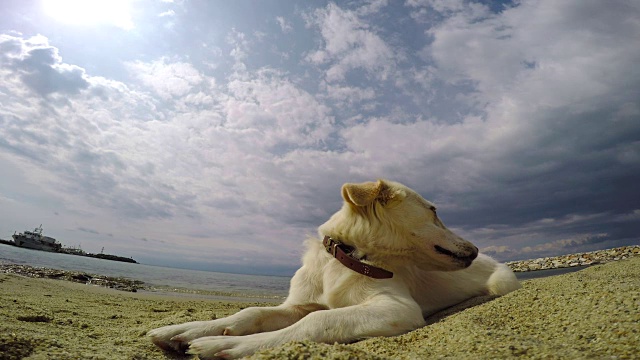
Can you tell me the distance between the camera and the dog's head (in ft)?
10.9

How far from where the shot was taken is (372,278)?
306cm

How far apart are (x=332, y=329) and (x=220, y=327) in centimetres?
90

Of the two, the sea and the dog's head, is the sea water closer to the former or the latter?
the sea

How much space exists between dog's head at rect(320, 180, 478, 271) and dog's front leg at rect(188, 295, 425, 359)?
67 centimetres

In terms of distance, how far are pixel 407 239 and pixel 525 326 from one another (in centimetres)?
140

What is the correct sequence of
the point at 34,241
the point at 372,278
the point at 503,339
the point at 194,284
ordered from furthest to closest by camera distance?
the point at 34,241
the point at 194,284
the point at 372,278
the point at 503,339

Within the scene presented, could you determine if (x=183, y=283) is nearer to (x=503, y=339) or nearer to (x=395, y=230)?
(x=395, y=230)

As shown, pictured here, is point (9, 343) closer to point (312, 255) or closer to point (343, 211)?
point (312, 255)

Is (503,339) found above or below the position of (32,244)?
above

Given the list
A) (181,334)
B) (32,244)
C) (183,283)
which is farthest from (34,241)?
(181,334)

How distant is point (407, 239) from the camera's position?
11.2 feet

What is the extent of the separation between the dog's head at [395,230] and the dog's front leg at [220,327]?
0.99 m

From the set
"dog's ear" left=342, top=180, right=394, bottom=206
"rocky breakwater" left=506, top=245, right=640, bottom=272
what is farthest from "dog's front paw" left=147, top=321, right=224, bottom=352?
"rocky breakwater" left=506, top=245, right=640, bottom=272

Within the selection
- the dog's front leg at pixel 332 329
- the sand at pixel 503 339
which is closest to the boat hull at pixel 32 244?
the sand at pixel 503 339
